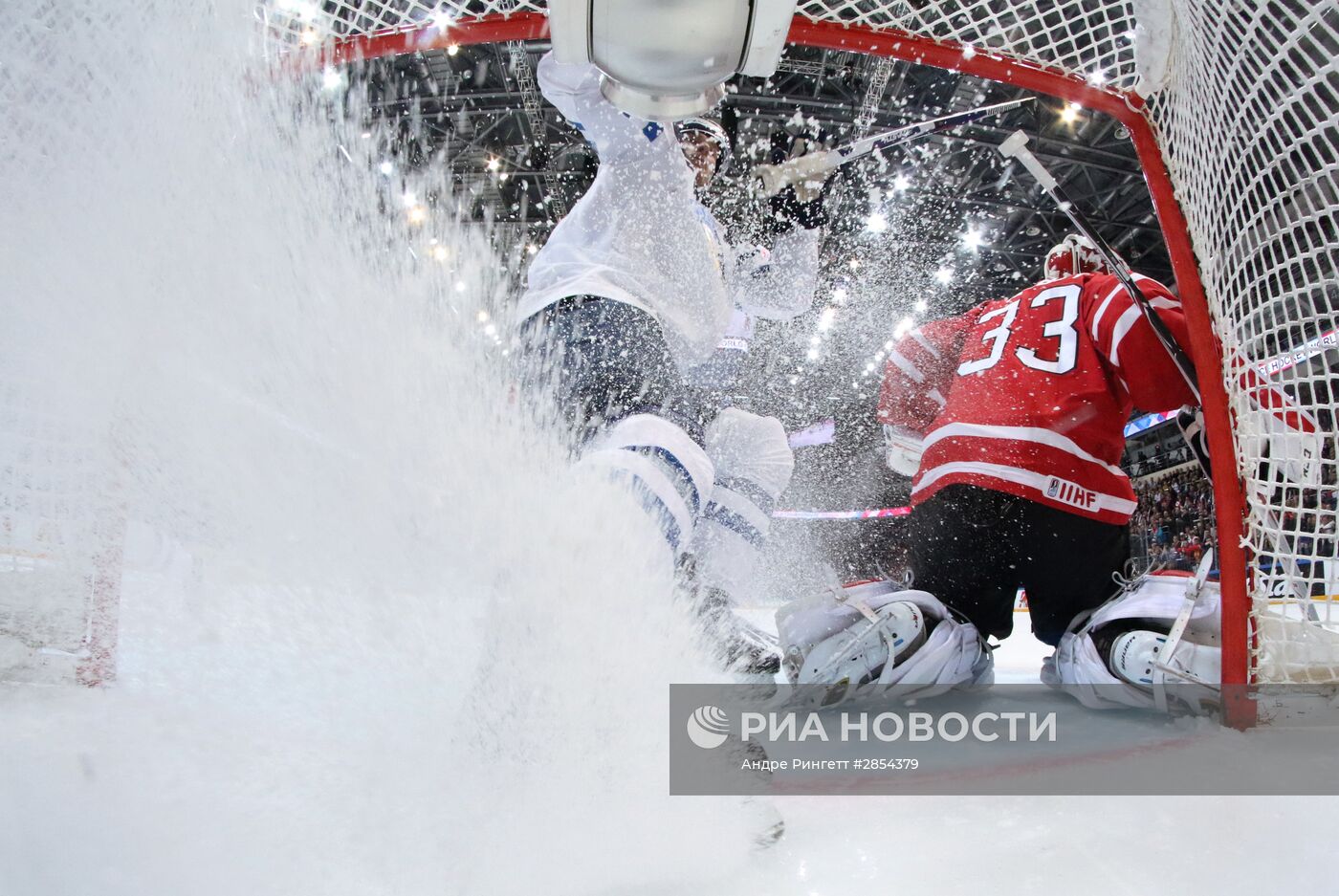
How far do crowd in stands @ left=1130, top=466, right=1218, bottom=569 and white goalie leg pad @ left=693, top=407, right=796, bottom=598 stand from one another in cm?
715

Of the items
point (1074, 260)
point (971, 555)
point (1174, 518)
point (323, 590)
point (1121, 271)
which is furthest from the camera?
point (1174, 518)

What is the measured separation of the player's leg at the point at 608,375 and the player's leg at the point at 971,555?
560mm

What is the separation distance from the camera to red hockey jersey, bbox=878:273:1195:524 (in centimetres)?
136

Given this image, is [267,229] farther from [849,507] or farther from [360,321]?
[849,507]

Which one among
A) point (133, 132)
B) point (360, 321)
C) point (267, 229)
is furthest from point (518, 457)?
point (133, 132)

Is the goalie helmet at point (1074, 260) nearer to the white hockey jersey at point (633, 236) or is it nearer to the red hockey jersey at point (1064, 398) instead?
the red hockey jersey at point (1064, 398)

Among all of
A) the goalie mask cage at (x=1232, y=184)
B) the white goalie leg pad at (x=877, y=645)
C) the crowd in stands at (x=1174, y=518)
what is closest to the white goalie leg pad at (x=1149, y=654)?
the goalie mask cage at (x=1232, y=184)

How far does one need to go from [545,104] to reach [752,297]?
6.50m

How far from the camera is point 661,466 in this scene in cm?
103

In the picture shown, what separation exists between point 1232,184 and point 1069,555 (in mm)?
645

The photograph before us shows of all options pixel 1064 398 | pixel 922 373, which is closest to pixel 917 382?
pixel 922 373

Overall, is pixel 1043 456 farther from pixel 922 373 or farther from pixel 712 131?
pixel 712 131

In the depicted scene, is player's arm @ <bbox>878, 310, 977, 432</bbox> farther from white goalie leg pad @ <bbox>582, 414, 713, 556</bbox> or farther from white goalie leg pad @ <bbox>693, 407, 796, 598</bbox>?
white goalie leg pad @ <bbox>582, 414, 713, 556</bbox>

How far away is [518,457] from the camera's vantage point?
111 cm
